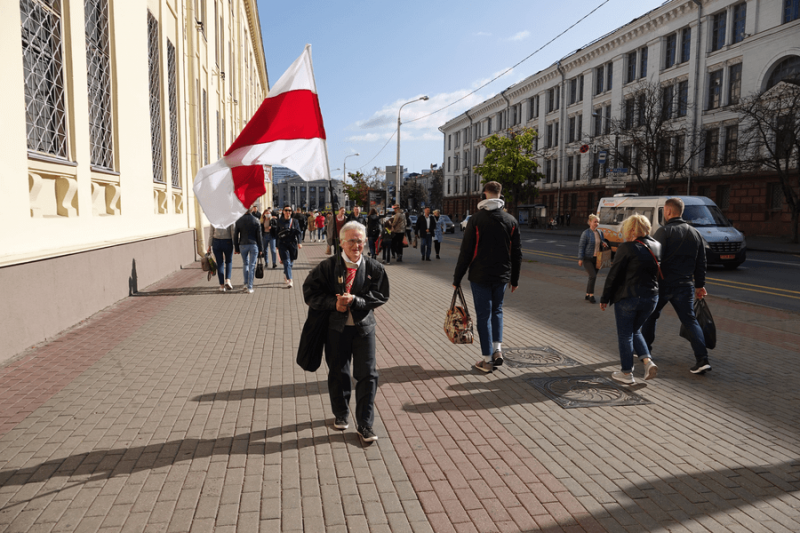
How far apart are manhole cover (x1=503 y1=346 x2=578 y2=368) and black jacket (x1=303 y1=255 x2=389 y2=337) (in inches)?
104

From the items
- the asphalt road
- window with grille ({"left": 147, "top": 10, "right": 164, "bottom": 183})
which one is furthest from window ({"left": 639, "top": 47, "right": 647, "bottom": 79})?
window with grille ({"left": 147, "top": 10, "right": 164, "bottom": 183})

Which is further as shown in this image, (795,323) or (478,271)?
(795,323)

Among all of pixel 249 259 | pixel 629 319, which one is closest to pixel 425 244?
pixel 249 259

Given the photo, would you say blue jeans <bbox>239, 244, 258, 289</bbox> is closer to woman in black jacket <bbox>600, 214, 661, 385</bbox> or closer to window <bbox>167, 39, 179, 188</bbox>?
window <bbox>167, 39, 179, 188</bbox>

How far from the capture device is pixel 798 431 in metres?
4.55

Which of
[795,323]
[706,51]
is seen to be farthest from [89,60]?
[706,51]

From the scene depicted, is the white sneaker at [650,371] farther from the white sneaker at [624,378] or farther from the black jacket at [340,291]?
the black jacket at [340,291]

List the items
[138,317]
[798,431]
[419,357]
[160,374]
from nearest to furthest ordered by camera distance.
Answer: [798,431], [160,374], [419,357], [138,317]

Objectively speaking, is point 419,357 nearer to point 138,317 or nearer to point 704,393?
point 704,393

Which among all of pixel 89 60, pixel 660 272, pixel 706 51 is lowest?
pixel 660 272

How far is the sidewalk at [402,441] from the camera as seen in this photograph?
3.28 m

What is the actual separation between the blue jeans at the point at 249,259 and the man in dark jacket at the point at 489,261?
6.78 m

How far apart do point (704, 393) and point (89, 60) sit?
993 centimetres

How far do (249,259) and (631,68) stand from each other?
1657 inches
